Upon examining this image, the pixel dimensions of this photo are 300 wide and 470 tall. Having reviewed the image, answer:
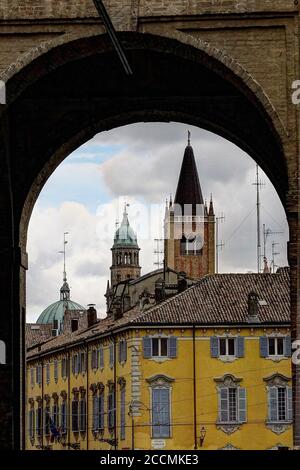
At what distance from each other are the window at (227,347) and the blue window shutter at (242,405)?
172cm

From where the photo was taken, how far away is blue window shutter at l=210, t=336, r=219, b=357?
65.4 metres

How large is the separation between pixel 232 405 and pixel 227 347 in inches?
104

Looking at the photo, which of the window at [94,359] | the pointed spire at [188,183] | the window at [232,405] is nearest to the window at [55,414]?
the window at [94,359]

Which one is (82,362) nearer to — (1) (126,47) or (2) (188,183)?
(1) (126,47)

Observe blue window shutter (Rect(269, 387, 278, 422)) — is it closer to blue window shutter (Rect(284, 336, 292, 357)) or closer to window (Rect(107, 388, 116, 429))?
blue window shutter (Rect(284, 336, 292, 357))

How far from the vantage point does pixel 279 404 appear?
219ft

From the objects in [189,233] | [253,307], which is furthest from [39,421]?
[189,233]

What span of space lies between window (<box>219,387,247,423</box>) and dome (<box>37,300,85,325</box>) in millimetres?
80529

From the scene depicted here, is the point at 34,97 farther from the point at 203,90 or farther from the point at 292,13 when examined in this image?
the point at 292,13

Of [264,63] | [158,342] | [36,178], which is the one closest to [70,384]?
[158,342]

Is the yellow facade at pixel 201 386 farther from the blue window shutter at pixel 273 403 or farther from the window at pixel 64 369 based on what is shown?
the window at pixel 64 369

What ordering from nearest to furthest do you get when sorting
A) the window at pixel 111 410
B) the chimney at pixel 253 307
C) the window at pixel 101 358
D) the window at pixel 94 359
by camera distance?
the chimney at pixel 253 307
the window at pixel 111 410
the window at pixel 101 358
the window at pixel 94 359

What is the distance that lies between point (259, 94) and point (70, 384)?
58625 mm

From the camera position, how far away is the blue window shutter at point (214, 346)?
65438 mm
